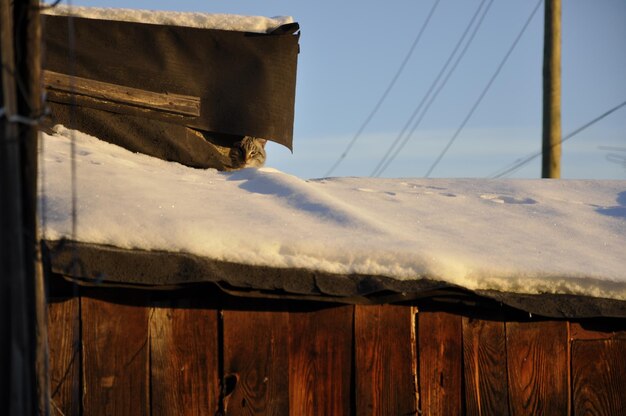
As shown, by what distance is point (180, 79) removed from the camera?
31.6 feet

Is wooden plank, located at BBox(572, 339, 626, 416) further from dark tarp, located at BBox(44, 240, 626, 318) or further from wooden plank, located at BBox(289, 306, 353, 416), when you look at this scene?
wooden plank, located at BBox(289, 306, 353, 416)

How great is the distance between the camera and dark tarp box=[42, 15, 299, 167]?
9164 millimetres

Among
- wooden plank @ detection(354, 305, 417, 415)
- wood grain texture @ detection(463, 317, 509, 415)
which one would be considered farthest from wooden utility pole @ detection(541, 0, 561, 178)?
wooden plank @ detection(354, 305, 417, 415)

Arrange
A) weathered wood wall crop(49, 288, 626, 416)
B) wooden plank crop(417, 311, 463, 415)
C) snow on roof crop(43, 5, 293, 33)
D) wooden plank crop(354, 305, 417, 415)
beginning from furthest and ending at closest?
snow on roof crop(43, 5, 293, 33)
wooden plank crop(417, 311, 463, 415)
wooden plank crop(354, 305, 417, 415)
weathered wood wall crop(49, 288, 626, 416)

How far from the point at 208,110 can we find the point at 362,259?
4.02 m

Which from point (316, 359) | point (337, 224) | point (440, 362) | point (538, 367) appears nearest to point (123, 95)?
point (337, 224)

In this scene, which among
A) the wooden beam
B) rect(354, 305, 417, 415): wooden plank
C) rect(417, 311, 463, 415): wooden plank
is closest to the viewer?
the wooden beam

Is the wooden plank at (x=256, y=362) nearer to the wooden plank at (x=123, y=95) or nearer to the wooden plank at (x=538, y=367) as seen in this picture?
the wooden plank at (x=538, y=367)

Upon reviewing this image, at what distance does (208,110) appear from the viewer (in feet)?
31.8

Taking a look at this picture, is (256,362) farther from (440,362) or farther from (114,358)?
(440,362)

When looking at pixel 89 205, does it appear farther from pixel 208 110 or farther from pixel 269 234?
pixel 208 110

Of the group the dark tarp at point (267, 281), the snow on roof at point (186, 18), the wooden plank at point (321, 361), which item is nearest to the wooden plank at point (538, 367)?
the dark tarp at point (267, 281)

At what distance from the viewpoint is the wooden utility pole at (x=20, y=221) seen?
434cm

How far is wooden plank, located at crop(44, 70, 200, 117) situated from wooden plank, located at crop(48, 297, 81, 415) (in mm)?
3734
